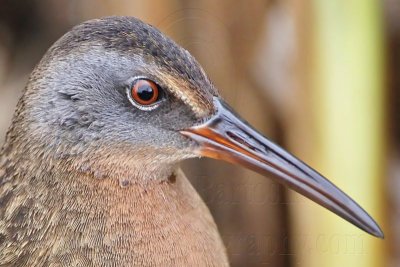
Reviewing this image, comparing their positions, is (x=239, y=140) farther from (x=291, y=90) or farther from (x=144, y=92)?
(x=291, y=90)

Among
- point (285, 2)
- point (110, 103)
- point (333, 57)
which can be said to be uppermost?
point (285, 2)

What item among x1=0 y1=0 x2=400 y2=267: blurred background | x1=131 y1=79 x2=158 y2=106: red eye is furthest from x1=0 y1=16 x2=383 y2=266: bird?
x1=0 y1=0 x2=400 y2=267: blurred background

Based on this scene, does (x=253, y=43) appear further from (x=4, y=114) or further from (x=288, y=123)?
(x=4, y=114)

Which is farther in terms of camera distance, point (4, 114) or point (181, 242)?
point (4, 114)

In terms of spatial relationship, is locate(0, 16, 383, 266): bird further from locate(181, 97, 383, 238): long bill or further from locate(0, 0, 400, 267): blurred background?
locate(0, 0, 400, 267): blurred background

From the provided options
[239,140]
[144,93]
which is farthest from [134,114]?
[239,140]

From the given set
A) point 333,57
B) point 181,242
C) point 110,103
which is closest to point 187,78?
point 110,103
